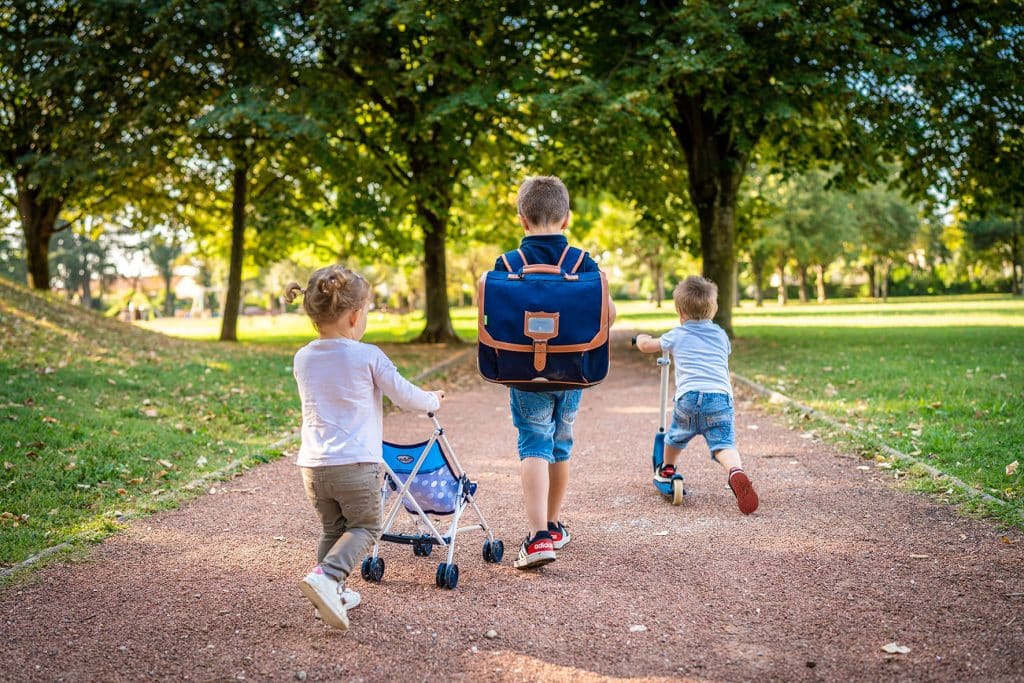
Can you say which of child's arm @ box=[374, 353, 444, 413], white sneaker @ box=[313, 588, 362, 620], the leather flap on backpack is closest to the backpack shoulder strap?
the leather flap on backpack

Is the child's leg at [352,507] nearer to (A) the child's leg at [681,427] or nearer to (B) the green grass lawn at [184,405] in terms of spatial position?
(B) the green grass lawn at [184,405]

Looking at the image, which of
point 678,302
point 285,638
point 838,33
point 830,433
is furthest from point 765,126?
point 285,638

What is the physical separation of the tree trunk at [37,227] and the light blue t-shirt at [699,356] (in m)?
21.3

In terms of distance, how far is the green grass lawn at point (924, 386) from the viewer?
6887 millimetres

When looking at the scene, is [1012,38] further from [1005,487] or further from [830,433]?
[1005,487]

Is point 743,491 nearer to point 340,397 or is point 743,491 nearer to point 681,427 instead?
point 681,427

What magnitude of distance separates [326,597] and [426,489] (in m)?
1.13

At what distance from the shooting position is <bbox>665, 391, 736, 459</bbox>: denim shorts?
19.1 ft

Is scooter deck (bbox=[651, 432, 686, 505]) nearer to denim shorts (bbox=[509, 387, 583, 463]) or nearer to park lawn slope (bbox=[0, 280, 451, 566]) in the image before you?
denim shorts (bbox=[509, 387, 583, 463])

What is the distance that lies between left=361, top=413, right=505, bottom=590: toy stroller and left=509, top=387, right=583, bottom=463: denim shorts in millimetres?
395

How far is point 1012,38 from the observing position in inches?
610

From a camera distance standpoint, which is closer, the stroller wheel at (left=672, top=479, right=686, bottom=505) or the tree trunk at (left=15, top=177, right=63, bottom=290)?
the stroller wheel at (left=672, top=479, right=686, bottom=505)

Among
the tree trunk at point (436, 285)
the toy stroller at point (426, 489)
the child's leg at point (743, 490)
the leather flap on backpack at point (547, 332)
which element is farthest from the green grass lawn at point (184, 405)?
the tree trunk at point (436, 285)

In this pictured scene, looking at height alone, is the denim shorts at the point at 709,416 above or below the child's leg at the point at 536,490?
above
